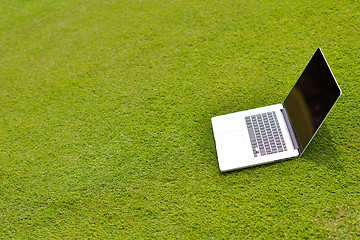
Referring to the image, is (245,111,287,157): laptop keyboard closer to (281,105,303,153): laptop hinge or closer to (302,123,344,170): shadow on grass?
(281,105,303,153): laptop hinge

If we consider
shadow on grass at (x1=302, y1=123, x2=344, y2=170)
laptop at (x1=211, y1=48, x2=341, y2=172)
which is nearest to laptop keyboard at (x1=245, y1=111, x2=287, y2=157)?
laptop at (x1=211, y1=48, x2=341, y2=172)

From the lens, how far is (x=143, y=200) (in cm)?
234

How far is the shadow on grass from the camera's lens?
84.9 inches

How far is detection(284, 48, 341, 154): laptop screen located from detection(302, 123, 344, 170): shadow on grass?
201 mm

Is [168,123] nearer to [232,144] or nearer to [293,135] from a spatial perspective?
[232,144]

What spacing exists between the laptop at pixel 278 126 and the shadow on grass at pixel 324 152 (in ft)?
0.58

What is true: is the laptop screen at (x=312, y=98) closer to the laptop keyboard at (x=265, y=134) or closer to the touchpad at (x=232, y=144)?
the laptop keyboard at (x=265, y=134)

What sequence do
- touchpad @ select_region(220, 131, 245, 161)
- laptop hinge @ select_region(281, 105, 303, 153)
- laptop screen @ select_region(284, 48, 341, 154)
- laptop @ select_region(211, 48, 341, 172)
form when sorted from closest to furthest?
laptop screen @ select_region(284, 48, 341, 154), laptop @ select_region(211, 48, 341, 172), laptop hinge @ select_region(281, 105, 303, 153), touchpad @ select_region(220, 131, 245, 161)

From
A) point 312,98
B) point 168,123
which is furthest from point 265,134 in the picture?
point 168,123

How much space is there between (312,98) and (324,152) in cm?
57

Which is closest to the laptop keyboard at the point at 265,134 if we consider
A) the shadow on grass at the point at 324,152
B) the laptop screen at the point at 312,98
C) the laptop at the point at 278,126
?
the laptop at the point at 278,126

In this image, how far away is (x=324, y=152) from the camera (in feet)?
7.25

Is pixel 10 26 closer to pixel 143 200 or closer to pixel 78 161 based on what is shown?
pixel 78 161

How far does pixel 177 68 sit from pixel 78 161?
1440 mm
